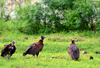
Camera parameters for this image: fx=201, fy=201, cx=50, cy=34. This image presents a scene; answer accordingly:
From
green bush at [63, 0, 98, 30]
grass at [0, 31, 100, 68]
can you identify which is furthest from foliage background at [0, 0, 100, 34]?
grass at [0, 31, 100, 68]

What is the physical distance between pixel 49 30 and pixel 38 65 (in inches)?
488

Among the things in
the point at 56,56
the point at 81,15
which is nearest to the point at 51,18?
the point at 81,15

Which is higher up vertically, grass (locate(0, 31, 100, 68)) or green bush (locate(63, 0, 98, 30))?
green bush (locate(63, 0, 98, 30))

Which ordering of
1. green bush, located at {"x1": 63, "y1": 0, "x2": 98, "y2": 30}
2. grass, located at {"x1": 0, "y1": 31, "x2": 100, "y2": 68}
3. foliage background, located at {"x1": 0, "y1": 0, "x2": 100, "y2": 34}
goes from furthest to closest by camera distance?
foliage background, located at {"x1": 0, "y1": 0, "x2": 100, "y2": 34}
green bush, located at {"x1": 63, "y1": 0, "x2": 98, "y2": 30}
grass, located at {"x1": 0, "y1": 31, "x2": 100, "y2": 68}

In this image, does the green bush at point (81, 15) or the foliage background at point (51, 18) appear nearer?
the green bush at point (81, 15)

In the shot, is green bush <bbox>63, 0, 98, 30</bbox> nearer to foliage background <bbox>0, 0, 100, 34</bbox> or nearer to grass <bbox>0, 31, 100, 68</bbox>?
foliage background <bbox>0, 0, 100, 34</bbox>

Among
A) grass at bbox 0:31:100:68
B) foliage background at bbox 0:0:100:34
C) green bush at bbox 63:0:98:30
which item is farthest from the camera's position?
foliage background at bbox 0:0:100:34

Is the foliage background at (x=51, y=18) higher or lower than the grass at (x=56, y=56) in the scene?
higher

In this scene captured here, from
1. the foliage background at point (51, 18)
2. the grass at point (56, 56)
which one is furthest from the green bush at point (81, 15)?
the grass at point (56, 56)

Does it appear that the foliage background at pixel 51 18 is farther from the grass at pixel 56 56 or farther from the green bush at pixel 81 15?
the grass at pixel 56 56

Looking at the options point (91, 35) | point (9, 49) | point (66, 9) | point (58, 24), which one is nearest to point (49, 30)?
point (58, 24)

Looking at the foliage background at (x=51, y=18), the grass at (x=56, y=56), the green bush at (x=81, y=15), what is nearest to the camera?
the grass at (x=56, y=56)

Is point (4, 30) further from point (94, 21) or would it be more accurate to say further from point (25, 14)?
point (94, 21)

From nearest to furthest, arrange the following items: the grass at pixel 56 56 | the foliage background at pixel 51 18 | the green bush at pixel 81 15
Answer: the grass at pixel 56 56 → the green bush at pixel 81 15 → the foliage background at pixel 51 18
